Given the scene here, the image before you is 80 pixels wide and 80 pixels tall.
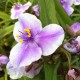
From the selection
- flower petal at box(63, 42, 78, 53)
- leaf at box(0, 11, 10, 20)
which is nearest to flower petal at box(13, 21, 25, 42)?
flower petal at box(63, 42, 78, 53)

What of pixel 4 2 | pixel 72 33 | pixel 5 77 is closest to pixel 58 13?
pixel 72 33

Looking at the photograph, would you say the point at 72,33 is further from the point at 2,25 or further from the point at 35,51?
the point at 2,25

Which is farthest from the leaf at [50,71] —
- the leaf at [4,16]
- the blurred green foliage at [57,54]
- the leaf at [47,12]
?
the leaf at [4,16]

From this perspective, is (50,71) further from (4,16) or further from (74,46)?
(4,16)

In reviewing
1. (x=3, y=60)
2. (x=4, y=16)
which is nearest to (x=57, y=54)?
(x=3, y=60)

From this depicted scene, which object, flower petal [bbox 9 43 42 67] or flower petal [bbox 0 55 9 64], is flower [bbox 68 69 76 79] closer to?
flower petal [bbox 9 43 42 67]
